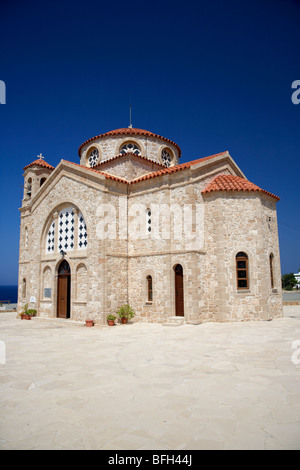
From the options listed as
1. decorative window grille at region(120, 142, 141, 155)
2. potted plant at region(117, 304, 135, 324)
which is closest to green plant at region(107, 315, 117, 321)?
potted plant at region(117, 304, 135, 324)

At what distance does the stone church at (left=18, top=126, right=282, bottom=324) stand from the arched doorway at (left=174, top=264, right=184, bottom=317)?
5 centimetres

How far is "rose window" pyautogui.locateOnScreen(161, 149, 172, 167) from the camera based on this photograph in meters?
21.8

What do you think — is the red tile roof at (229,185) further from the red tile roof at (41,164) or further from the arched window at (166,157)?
the red tile roof at (41,164)

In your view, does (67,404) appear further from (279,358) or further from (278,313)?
(278,313)

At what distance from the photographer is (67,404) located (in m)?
5.08

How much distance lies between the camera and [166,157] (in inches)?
872

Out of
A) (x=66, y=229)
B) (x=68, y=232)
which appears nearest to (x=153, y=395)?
A: (x=68, y=232)

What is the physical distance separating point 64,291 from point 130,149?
1001 cm

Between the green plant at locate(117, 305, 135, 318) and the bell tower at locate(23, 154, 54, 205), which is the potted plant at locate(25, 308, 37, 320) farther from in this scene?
the bell tower at locate(23, 154, 54, 205)

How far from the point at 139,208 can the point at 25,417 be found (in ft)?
43.3

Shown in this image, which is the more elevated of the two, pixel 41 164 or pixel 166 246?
pixel 41 164

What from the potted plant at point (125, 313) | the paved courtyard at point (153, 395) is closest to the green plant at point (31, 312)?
the potted plant at point (125, 313)

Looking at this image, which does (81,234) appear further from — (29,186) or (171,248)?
(29,186)

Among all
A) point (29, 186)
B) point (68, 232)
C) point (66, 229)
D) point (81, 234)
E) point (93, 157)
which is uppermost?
point (93, 157)
